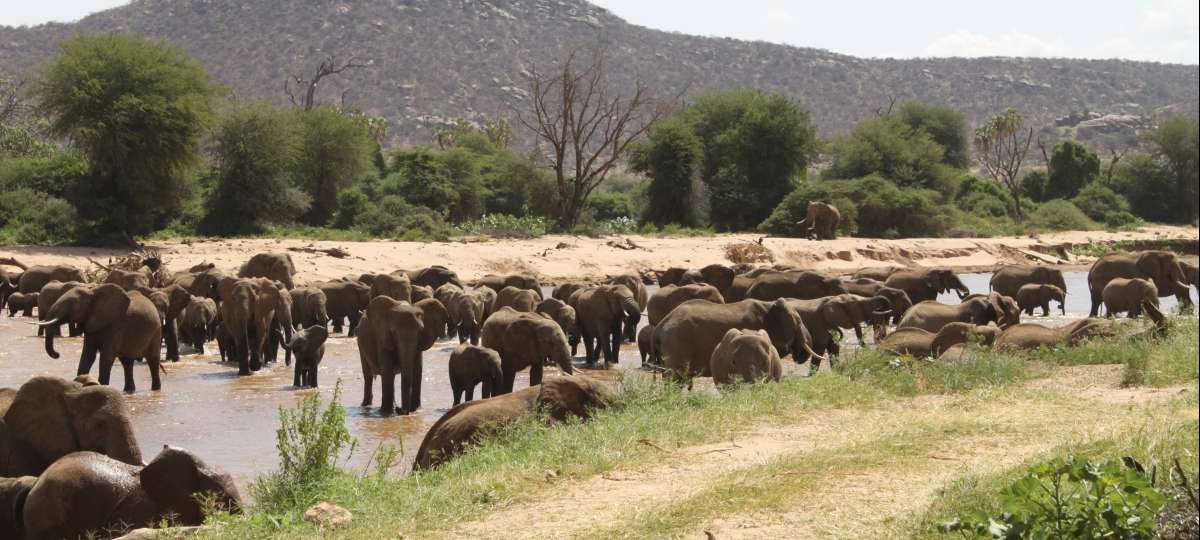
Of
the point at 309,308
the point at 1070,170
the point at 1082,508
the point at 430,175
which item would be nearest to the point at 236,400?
the point at 309,308

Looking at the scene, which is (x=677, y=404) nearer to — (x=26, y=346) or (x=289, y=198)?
(x=26, y=346)

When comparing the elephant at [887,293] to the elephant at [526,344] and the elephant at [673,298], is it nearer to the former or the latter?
the elephant at [673,298]

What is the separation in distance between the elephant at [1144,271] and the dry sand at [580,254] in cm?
887

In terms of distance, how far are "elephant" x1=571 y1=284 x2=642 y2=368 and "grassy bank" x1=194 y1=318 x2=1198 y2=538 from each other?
26.1 ft

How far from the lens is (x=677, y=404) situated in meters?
11.4

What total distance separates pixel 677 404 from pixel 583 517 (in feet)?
12.3

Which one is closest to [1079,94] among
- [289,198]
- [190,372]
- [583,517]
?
[289,198]

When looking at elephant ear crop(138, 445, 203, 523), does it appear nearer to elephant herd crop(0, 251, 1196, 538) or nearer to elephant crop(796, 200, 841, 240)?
elephant herd crop(0, 251, 1196, 538)

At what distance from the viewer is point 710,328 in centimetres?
1577

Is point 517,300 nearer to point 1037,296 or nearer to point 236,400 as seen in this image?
point 236,400

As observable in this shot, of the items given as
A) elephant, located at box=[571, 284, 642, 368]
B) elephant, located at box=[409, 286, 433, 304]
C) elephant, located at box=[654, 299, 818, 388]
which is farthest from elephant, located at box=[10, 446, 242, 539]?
elephant, located at box=[409, 286, 433, 304]

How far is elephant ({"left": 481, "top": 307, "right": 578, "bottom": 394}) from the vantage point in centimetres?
1539

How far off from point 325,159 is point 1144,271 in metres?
34.3

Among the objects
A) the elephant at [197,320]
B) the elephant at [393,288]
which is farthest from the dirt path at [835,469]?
the elephant at [393,288]
